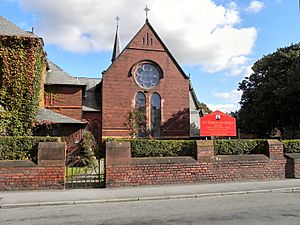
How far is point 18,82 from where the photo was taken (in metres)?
20.8

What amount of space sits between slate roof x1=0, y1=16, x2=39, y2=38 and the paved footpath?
13378 mm

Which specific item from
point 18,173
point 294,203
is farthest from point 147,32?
point 294,203

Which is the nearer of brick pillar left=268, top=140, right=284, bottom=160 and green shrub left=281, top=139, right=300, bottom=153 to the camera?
brick pillar left=268, top=140, right=284, bottom=160

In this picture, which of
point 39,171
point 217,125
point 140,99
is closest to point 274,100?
point 140,99

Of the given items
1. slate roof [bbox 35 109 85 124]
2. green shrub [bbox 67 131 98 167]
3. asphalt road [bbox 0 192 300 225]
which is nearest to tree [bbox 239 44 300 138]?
green shrub [bbox 67 131 98 167]

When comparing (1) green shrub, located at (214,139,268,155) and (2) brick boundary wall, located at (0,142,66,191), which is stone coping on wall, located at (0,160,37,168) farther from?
(1) green shrub, located at (214,139,268,155)

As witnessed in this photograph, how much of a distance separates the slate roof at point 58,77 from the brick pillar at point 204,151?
19176 mm

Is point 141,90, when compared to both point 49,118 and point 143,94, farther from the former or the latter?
point 49,118

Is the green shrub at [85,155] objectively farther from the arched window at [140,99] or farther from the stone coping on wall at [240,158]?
the arched window at [140,99]

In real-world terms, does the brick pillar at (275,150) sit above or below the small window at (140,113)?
below

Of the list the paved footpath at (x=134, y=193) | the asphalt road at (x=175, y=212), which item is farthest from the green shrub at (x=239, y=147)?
the asphalt road at (x=175, y=212)

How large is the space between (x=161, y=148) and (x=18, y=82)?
39.6ft

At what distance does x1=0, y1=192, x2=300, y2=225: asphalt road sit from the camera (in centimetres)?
720

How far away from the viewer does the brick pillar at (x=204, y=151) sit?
13.6 metres
